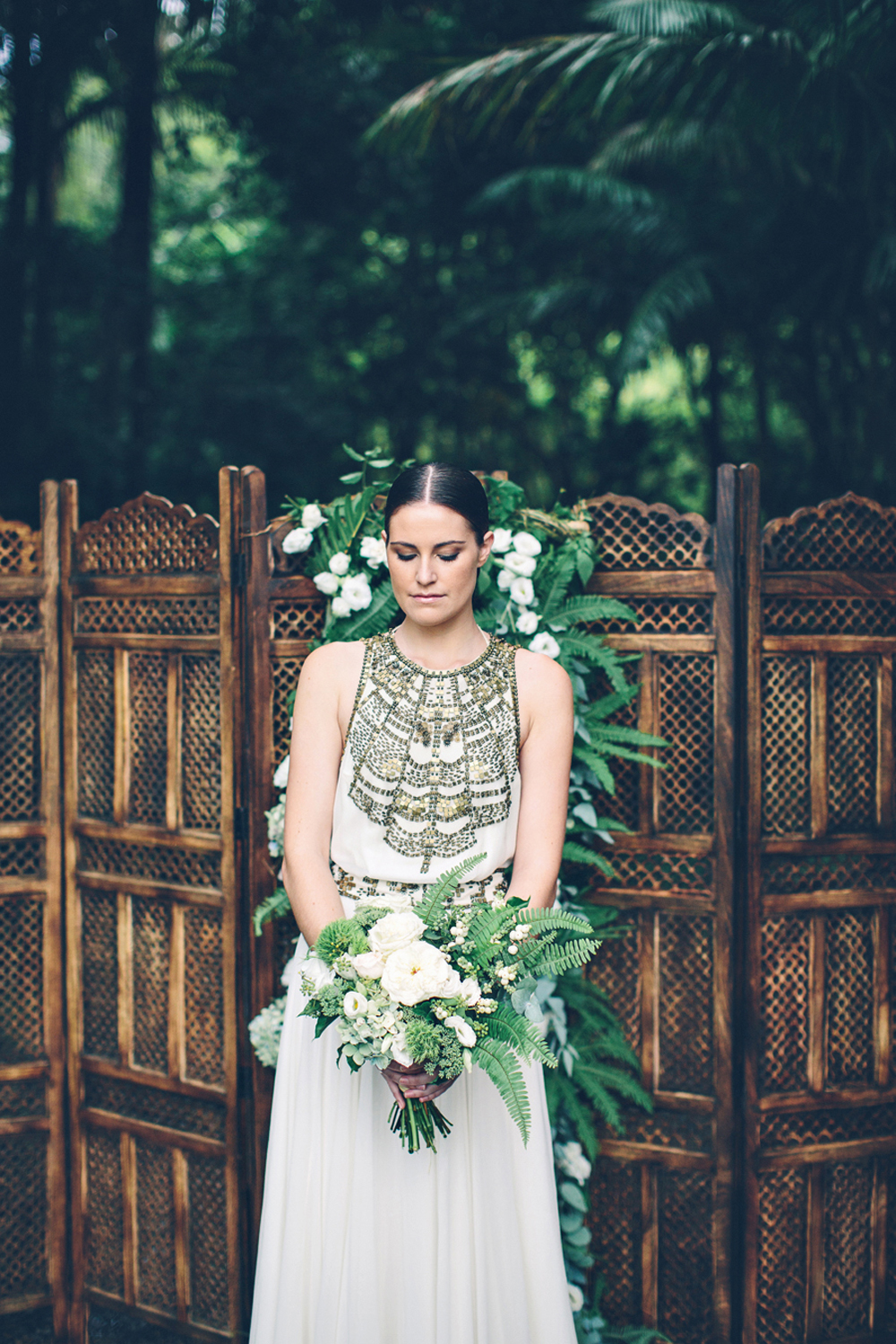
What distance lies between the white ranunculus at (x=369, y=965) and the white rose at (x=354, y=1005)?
4cm

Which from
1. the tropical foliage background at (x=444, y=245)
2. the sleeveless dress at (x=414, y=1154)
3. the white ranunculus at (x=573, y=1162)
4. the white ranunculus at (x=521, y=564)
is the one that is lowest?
the white ranunculus at (x=573, y=1162)

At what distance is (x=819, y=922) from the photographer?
2.83 meters

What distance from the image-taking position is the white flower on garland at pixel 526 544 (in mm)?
2609

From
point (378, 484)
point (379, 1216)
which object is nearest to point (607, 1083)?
point (379, 1216)

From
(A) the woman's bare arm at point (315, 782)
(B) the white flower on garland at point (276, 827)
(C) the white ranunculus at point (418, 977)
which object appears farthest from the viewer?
(B) the white flower on garland at point (276, 827)

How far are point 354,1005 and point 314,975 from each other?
0.26 metres

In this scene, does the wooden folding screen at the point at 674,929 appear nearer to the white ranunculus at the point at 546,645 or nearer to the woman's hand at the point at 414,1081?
the white ranunculus at the point at 546,645

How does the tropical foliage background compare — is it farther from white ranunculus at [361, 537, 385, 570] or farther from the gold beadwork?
the gold beadwork

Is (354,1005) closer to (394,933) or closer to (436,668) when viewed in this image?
(394,933)

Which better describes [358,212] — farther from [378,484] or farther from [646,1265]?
[646,1265]

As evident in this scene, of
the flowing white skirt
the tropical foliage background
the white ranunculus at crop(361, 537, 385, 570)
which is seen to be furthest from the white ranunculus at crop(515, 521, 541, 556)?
the tropical foliage background

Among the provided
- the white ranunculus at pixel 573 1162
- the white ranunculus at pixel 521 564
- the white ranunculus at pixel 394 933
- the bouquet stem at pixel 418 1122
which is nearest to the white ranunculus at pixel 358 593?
the white ranunculus at pixel 521 564

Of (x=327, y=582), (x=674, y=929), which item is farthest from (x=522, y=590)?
(x=674, y=929)

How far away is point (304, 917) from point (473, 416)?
9.26 metres
